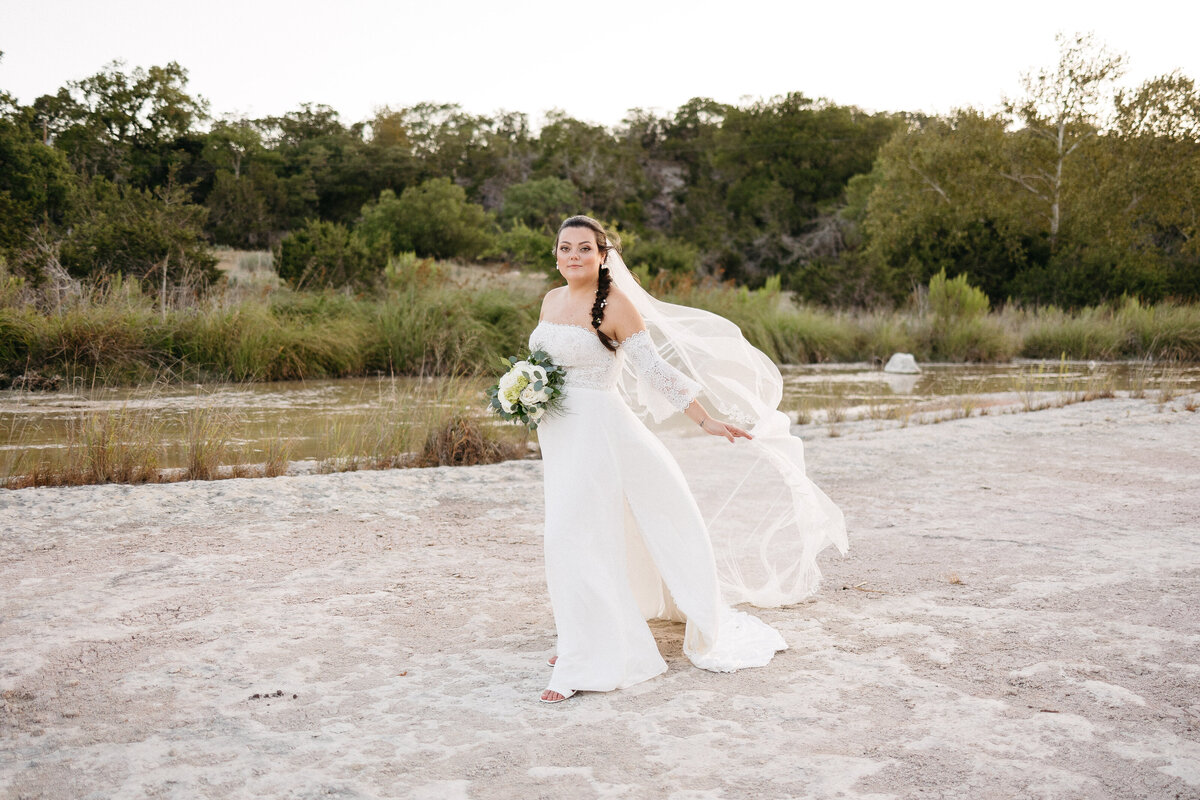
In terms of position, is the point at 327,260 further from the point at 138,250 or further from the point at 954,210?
the point at 954,210

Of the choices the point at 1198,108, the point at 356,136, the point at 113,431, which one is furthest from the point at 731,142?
the point at 113,431

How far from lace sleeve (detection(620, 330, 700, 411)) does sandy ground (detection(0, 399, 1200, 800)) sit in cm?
122

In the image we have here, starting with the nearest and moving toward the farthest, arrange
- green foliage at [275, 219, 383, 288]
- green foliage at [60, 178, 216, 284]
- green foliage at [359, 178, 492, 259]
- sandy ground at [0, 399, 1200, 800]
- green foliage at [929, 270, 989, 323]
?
sandy ground at [0, 399, 1200, 800] → green foliage at [60, 178, 216, 284] → green foliage at [275, 219, 383, 288] → green foliage at [929, 270, 989, 323] → green foliage at [359, 178, 492, 259]

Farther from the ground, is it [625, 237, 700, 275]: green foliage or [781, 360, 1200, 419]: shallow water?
[625, 237, 700, 275]: green foliage

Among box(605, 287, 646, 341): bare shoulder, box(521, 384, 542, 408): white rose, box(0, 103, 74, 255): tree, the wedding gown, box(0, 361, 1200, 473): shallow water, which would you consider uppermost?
box(0, 103, 74, 255): tree

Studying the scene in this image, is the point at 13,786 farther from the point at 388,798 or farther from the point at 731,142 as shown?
the point at 731,142

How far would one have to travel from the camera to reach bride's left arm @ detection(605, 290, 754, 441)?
415 cm

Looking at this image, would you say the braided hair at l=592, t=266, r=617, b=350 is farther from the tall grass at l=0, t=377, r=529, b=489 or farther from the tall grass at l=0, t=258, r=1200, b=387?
the tall grass at l=0, t=258, r=1200, b=387

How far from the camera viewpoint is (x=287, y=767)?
3104 millimetres

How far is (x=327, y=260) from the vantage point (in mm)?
22672

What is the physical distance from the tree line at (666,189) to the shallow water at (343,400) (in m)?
5.36

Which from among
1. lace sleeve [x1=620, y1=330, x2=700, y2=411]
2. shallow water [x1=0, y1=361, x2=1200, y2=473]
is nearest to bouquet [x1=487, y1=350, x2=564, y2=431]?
lace sleeve [x1=620, y1=330, x2=700, y2=411]

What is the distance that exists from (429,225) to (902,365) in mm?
27352

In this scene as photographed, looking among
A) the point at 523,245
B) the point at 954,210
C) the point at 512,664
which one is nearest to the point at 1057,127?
the point at 954,210
